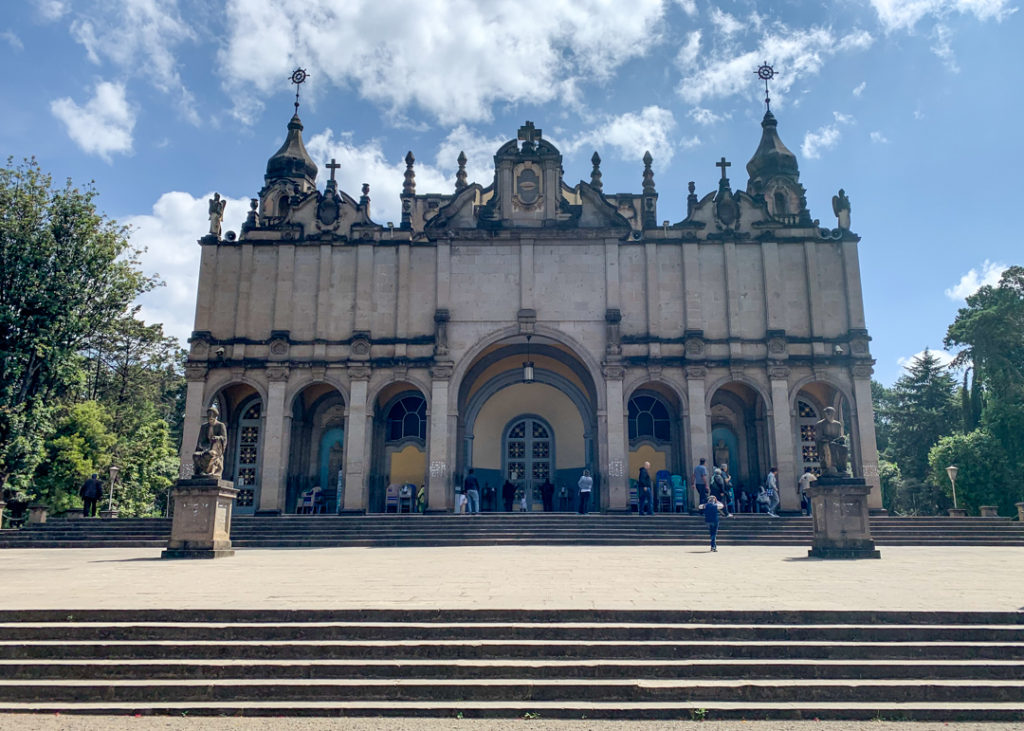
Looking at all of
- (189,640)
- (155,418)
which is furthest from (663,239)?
(155,418)

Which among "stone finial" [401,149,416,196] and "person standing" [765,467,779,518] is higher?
"stone finial" [401,149,416,196]

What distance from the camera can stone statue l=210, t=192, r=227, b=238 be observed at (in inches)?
1172

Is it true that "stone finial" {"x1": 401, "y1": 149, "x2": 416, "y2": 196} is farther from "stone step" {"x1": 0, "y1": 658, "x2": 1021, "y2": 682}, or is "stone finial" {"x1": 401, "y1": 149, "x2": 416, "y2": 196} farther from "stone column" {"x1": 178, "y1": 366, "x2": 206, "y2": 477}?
"stone step" {"x1": 0, "y1": 658, "x2": 1021, "y2": 682}

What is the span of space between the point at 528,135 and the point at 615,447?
12.9m

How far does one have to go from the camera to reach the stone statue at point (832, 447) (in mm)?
15492

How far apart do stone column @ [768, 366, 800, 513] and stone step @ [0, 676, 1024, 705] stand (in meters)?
20.2

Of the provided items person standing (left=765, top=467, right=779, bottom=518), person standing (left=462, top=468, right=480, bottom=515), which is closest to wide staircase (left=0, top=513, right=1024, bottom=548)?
person standing (left=765, top=467, right=779, bottom=518)

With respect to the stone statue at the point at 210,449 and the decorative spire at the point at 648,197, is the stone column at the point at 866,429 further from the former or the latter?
the stone statue at the point at 210,449

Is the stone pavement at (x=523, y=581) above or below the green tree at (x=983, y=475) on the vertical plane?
below

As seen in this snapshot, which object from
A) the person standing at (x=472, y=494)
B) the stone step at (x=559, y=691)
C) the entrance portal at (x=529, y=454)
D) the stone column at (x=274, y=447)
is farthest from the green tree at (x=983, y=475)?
the stone step at (x=559, y=691)

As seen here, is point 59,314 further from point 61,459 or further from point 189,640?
point 189,640

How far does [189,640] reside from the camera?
769cm

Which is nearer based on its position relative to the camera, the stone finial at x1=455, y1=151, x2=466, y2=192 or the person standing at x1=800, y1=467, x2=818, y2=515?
the person standing at x1=800, y1=467, x2=818, y2=515

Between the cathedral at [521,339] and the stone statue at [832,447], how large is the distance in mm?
10952
